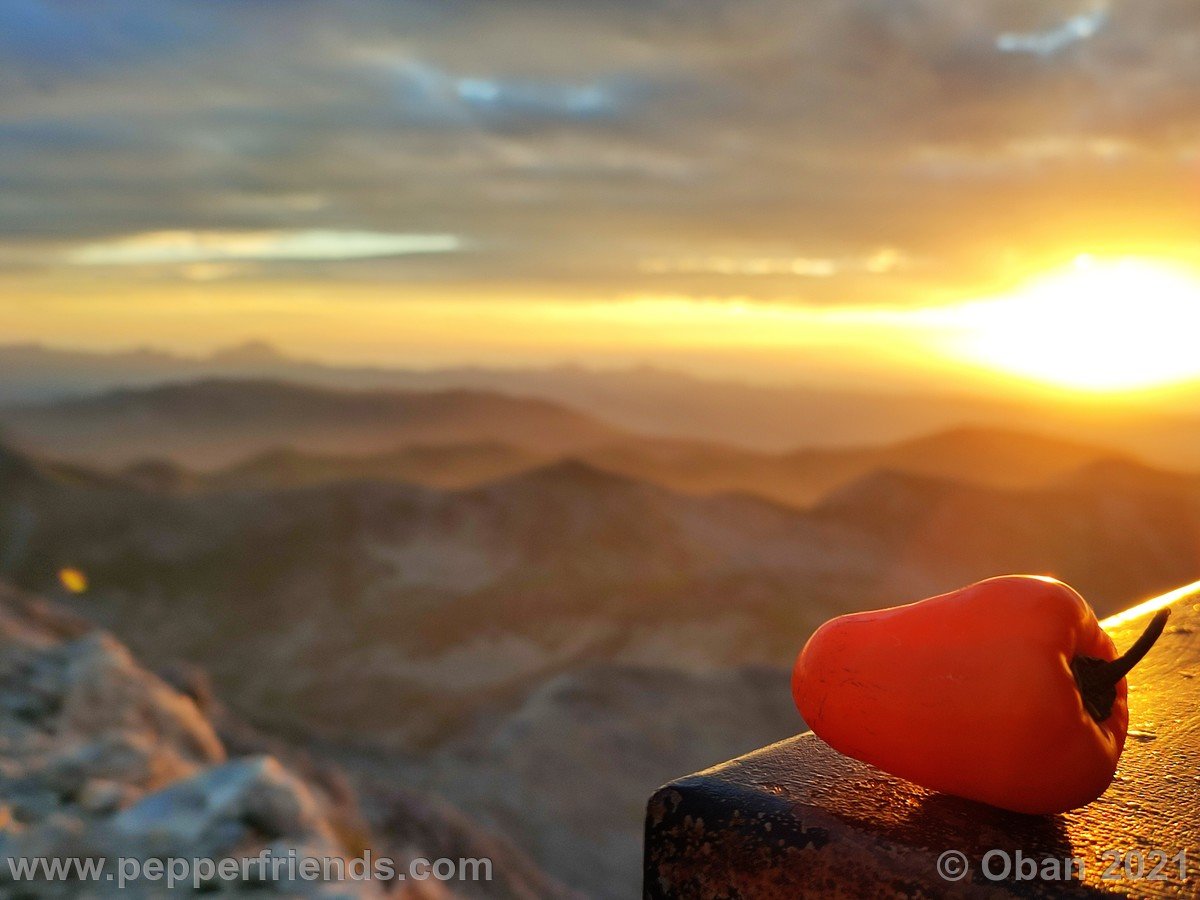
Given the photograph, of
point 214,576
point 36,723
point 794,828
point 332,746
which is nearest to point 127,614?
point 214,576

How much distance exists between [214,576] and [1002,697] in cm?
2031

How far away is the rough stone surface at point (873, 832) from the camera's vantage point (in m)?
1.31

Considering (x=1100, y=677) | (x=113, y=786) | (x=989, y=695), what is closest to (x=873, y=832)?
(x=989, y=695)

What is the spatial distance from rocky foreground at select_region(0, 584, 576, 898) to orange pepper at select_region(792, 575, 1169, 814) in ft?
5.76

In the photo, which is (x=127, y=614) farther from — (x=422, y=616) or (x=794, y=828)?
(x=794, y=828)

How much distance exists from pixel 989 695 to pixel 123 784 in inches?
107

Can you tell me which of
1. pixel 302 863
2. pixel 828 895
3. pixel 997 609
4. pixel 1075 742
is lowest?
pixel 302 863

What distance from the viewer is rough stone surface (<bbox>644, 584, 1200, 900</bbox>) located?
4.31 ft

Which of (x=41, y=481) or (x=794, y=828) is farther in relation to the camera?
(x=41, y=481)

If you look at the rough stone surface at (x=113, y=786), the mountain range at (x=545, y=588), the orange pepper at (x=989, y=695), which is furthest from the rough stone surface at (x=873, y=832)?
the mountain range at (x=545, y=588)

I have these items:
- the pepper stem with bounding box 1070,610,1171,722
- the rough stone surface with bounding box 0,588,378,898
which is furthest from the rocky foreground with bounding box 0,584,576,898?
the pepper stem with bounding box 1070,610,1171,722

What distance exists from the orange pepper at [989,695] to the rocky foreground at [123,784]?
1755 millimetres

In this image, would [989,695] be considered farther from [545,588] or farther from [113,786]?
[545,588]

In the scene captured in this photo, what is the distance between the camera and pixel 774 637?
16094 mm
